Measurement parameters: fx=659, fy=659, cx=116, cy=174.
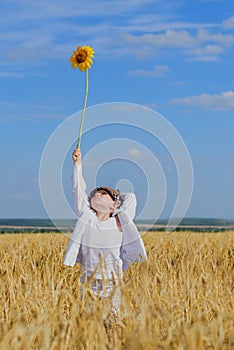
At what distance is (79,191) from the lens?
4555 millimetres

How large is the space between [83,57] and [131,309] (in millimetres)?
1870

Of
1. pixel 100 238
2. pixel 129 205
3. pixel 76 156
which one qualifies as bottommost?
pixel 100 238

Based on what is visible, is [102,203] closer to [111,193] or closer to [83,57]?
[111,193]

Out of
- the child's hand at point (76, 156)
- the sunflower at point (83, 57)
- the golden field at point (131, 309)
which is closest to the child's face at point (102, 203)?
the child's hand at point (76, 156)

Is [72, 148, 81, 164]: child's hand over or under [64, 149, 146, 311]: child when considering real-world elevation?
over

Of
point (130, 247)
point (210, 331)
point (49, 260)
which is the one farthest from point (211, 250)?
point (210, 331)

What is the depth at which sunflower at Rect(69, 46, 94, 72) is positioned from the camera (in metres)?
4.58

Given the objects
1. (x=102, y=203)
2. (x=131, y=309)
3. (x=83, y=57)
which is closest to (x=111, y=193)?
(x=102, y=203)

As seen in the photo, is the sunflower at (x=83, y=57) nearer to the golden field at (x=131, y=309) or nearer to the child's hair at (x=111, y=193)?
the child's hair at (x=111, y=193)

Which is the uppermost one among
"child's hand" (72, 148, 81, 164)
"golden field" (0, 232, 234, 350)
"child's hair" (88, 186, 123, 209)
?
"child's hand" (72, 148, 81, 164)

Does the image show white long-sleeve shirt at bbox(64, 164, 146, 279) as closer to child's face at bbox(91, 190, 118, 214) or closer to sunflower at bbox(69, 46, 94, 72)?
child's face at bbox(91, 190, 118, 214)

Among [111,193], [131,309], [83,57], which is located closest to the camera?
[131,309]

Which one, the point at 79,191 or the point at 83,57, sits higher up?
the point at 83,57

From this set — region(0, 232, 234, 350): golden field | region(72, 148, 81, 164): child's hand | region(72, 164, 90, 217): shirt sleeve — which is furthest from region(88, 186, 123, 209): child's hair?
region(0, 232, 234, 350): golden field
